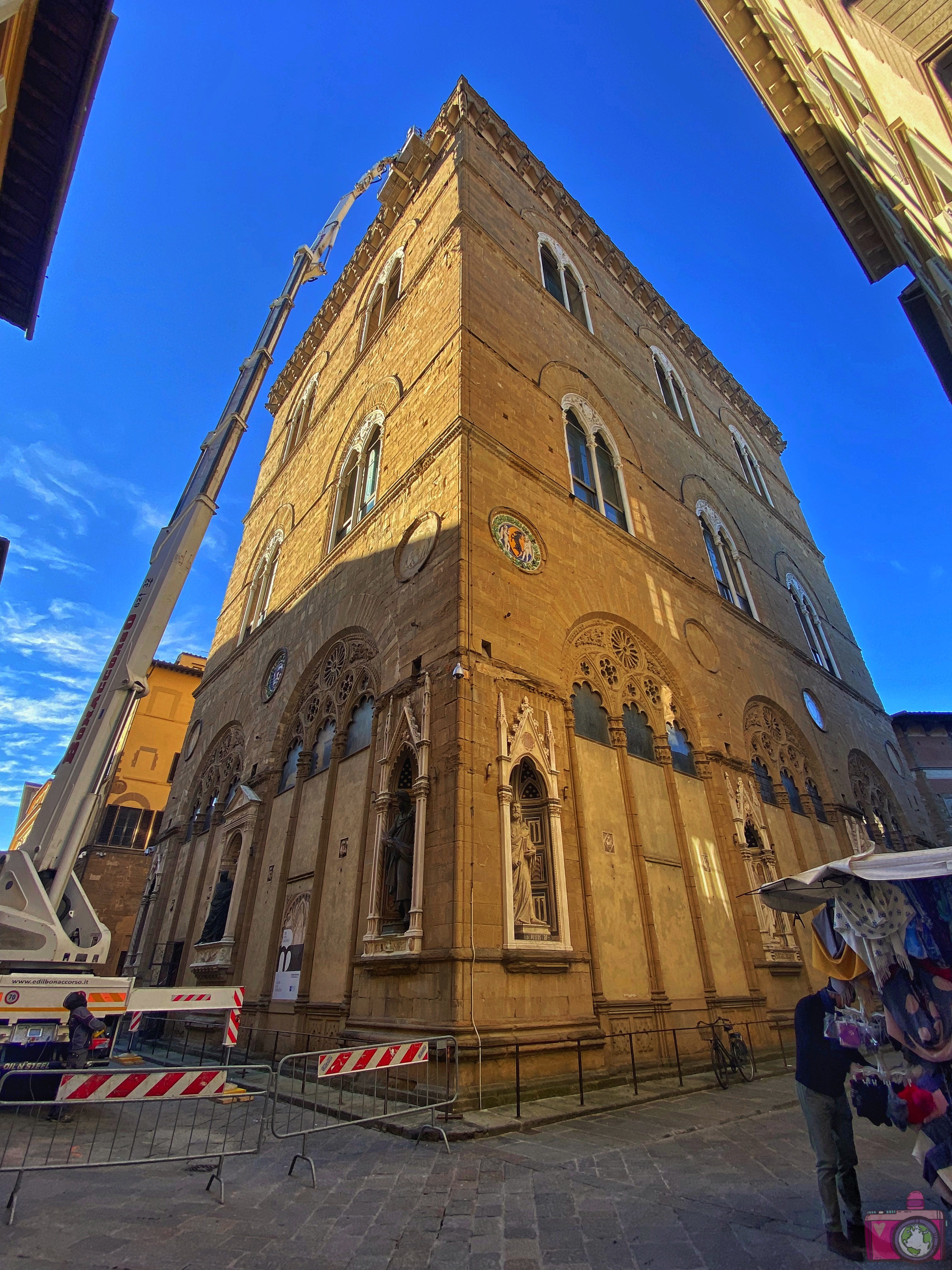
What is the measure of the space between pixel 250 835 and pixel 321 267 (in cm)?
1396

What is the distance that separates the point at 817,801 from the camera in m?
15.6

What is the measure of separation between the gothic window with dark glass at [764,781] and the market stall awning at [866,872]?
9.52m

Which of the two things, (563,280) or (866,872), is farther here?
(563,280)

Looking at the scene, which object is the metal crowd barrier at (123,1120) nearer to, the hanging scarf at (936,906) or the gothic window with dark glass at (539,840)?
the gothic window with dark glass at (539,840)

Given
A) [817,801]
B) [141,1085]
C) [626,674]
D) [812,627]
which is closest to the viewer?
[141,1085]

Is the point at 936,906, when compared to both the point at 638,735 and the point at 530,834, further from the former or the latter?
the point at 638,735

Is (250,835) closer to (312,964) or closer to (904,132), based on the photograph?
(312,964)

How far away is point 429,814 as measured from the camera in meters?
7.85

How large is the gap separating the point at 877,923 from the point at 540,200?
20596 millimetres

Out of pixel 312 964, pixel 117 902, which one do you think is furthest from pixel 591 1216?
pixel 117 902

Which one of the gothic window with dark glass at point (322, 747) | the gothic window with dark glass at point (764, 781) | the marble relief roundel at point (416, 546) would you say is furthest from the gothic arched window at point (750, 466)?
the gothic window with dark glass at point (322, 747)

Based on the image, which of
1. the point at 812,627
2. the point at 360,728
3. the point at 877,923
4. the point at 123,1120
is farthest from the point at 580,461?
the point at 123,1120

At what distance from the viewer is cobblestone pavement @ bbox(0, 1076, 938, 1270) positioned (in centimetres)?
312

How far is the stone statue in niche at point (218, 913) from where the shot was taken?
1236 cm
